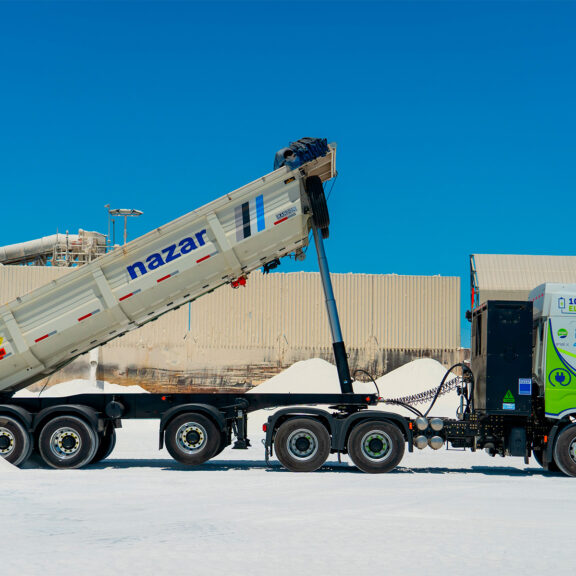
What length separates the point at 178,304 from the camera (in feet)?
51.3

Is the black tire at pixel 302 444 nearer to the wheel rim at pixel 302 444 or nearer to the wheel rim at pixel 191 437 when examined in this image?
the wheel rim at pixel 302 444

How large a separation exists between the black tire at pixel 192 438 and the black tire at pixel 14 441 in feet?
8.68

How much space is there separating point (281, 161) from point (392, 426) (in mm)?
5245

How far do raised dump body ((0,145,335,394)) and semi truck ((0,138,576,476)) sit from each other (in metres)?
0.02

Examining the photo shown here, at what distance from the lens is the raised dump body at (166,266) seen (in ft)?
49.2

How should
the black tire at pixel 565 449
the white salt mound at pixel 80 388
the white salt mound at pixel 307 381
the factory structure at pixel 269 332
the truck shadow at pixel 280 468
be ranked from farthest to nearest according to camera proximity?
the factory structure at pixel 269 332
the white salt mound at pixel 307 381
the white salt mound at pixel 80 388
the truck shadow at pixel 280 468
the black tire at pixel 565 449

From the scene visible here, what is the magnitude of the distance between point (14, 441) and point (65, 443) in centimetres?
95

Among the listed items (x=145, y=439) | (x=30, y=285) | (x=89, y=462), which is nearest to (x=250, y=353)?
(x=30, y=285)

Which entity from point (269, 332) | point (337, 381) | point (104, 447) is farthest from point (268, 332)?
point (104, 447)

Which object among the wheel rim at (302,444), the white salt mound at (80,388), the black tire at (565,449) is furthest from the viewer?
the white salt mound at (80,388)

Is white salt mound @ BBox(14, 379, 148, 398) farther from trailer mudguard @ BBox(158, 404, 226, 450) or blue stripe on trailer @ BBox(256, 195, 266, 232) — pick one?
blue stripe on trailer @ BBox(256, 195, 266, 232)

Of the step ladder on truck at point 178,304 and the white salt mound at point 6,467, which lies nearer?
the white salt mound at point 6,467

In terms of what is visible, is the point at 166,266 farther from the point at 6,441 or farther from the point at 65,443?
the point at 6,441

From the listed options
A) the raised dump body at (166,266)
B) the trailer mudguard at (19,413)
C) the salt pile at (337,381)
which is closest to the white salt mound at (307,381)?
the salt pile at (337,381)
